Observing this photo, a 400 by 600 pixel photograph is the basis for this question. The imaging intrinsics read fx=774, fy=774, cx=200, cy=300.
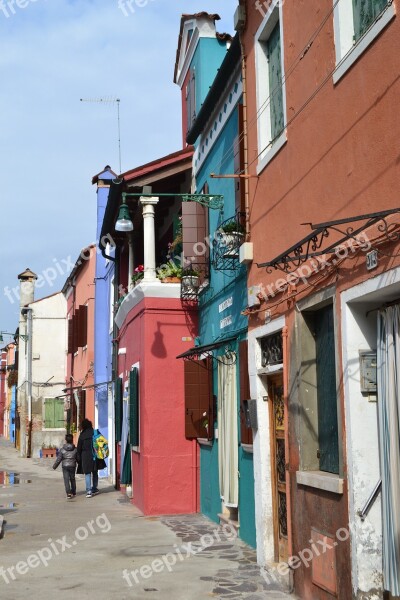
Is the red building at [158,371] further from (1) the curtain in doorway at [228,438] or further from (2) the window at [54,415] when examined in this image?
(2) the window at [54,415]

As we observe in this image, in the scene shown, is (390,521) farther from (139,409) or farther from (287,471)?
(139,409)

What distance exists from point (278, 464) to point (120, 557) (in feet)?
8.29

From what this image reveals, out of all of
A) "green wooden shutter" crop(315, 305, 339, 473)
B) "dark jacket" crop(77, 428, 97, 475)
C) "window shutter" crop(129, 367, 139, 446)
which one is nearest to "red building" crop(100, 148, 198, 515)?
"window shutter" crop(129, 367, 139, 446)

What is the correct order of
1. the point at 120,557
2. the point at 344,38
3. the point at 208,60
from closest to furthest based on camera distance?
the point at 344,38 < the point at 120,557 < the point at 208,60

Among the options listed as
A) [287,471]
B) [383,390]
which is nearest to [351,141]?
[383,390]

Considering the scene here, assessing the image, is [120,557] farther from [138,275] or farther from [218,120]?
[218,120]

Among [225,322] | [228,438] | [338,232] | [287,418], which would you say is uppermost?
[338,232]

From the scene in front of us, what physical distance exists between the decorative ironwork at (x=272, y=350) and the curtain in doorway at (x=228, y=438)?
199cm

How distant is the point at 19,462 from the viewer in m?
30.5

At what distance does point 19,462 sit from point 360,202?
26858 millimetres

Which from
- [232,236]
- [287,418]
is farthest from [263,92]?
[287,418]

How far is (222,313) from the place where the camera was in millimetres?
11680

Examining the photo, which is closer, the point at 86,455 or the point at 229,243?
the point at 229,243

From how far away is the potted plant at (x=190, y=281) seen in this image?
13.4m
